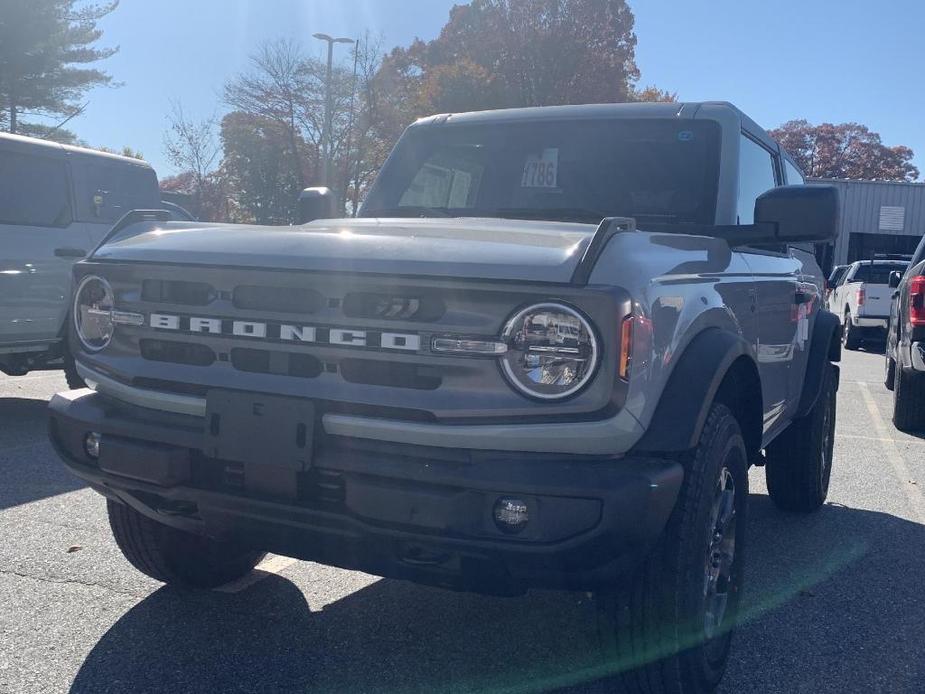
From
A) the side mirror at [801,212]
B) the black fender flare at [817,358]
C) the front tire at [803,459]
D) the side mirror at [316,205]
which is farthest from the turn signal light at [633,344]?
the front tire at [803,459]

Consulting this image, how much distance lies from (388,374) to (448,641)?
1.26m

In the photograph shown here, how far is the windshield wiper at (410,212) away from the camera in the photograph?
167 inches

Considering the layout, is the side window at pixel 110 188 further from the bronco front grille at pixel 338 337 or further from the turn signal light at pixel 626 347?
the turn signal light at pixel 626 347

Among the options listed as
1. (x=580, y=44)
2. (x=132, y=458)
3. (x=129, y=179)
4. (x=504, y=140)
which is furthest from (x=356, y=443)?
(x=580, y=44)

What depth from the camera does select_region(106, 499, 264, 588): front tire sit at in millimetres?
3518

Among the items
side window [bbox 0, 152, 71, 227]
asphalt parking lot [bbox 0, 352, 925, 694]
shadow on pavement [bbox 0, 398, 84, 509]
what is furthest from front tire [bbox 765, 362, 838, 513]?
side window [bbox 0, 152, 71, 227]

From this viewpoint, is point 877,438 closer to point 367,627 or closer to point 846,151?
point 367,627

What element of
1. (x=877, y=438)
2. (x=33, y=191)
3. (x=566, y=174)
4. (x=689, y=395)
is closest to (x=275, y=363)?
(x=689, y=395)

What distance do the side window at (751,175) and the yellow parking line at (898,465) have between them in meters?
2.18

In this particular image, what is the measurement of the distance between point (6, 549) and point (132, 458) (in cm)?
187

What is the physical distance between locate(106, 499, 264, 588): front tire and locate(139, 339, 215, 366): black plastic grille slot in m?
0.70

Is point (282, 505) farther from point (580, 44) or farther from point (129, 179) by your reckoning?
point (580, 44)

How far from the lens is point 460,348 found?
→ 8.37 ft

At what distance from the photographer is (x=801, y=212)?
136 inches
